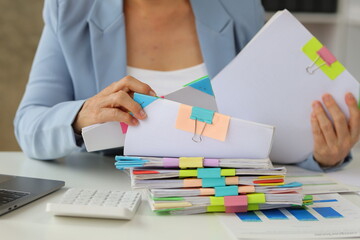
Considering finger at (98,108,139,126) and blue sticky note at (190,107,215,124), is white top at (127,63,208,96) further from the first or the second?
blue sticky note at (190,107,215,124)

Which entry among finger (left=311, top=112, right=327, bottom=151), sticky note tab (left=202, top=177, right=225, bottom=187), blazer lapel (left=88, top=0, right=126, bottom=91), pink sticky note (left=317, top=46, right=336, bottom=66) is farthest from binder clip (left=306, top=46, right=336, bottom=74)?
blazer lapel (left=88, top=0, right=126, bottom=91)

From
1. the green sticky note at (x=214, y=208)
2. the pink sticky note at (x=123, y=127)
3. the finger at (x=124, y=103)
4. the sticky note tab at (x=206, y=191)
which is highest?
the finger at (x=124, y=103)

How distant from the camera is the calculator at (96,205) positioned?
2.73ft

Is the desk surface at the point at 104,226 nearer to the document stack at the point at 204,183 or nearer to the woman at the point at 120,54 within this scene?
the document stack at the point at 204,183

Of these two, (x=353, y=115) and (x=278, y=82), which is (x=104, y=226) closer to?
(x=278, y=82)

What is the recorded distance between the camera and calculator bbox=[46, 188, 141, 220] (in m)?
0.83

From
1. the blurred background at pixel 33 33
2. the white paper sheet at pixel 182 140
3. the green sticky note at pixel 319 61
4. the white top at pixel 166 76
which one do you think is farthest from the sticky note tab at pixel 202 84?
the blurred background at pixel 33 33

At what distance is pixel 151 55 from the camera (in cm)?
143

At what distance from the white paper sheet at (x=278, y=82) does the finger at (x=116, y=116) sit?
0.28 meters

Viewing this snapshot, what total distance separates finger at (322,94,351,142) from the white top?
0.40 m

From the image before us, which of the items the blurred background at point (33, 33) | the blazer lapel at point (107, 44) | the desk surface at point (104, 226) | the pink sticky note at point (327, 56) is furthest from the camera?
the blurred background at point (33, 33)

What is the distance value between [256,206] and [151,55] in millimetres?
672

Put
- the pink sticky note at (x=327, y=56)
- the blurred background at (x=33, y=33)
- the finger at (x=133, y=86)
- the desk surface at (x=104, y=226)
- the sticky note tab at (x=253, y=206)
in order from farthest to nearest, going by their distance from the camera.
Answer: the blurred background at (x=33, y=33), the pink sticky note at (x=327, y=56), the finger at (x=133, y=86), the sticky note tab at (x=253, y=206), the desk surface at (x=104, y=226)

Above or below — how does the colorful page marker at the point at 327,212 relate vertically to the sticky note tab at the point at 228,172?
below
